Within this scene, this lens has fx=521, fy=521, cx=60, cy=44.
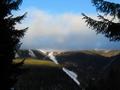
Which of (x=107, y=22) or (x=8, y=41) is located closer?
(x=107, y=22)

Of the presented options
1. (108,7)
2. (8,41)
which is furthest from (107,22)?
(8,41)

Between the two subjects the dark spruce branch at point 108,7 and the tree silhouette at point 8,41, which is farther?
the tree silhouette at point 8,41

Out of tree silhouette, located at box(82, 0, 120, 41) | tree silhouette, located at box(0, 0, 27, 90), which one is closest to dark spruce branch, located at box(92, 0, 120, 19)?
tree silhouette, located at box(82, 0, 120, 41)

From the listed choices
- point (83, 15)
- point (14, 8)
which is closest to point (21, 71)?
point (14, 8)

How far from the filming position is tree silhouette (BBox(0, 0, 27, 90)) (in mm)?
28562

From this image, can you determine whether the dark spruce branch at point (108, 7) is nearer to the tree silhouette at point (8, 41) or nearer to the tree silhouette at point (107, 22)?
the tree silhouette at point (107, 22)

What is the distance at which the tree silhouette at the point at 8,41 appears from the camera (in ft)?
93.7

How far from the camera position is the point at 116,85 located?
7038 cm

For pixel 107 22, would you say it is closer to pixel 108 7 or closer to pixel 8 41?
pixel 108 7

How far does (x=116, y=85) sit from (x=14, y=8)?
40139 millimetres

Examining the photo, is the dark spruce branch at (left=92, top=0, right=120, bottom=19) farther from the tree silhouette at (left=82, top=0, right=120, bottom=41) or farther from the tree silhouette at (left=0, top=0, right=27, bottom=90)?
the tree silhouette at (left=0, top=0, right=27, bottom=90)

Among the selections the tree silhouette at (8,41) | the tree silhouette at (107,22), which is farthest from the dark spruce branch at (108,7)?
the tree silhouette at (8,41)

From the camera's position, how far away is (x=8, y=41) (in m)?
29.8

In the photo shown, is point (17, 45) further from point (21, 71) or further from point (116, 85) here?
point (116, 85)
